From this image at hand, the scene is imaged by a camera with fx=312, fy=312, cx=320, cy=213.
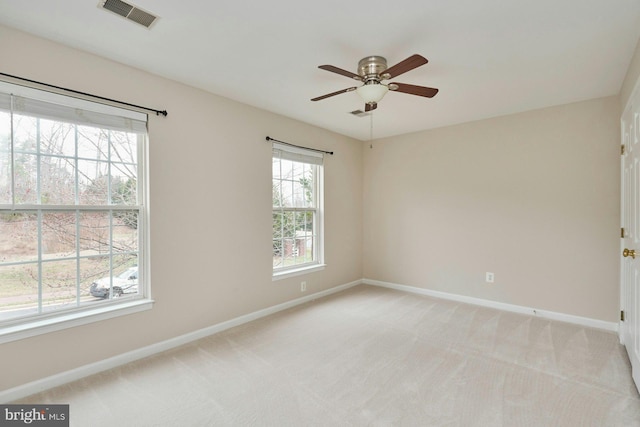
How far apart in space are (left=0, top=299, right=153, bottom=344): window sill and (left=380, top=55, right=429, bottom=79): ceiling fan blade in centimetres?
269

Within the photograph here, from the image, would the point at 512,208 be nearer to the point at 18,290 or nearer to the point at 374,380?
the point at 374,380

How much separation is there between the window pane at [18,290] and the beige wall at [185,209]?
0.22m

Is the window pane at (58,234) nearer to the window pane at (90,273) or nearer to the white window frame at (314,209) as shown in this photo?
the window pane at (90,273)

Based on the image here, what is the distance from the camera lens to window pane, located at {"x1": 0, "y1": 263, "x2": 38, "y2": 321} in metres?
2.12

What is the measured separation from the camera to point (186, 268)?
9.86 ft

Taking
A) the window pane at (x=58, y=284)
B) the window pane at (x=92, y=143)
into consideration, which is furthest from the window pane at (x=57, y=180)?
the window pane at (x=58, y=284)

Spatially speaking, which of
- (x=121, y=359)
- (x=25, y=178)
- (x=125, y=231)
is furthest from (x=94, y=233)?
(x=121, y=359)

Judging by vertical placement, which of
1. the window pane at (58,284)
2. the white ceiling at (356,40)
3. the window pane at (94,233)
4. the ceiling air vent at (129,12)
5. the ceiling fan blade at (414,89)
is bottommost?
the window pane at (58,284)

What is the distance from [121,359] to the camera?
2561 millimetres

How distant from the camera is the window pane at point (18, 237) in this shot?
2.12 metres

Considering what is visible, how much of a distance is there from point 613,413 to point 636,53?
8.23 feet

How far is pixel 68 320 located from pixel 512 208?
15.1 feet

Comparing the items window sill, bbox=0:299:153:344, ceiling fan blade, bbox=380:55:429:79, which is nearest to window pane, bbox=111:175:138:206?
window sill, bbox=0:299:153:344

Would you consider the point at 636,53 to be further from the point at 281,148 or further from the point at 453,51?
the point at 281,148
